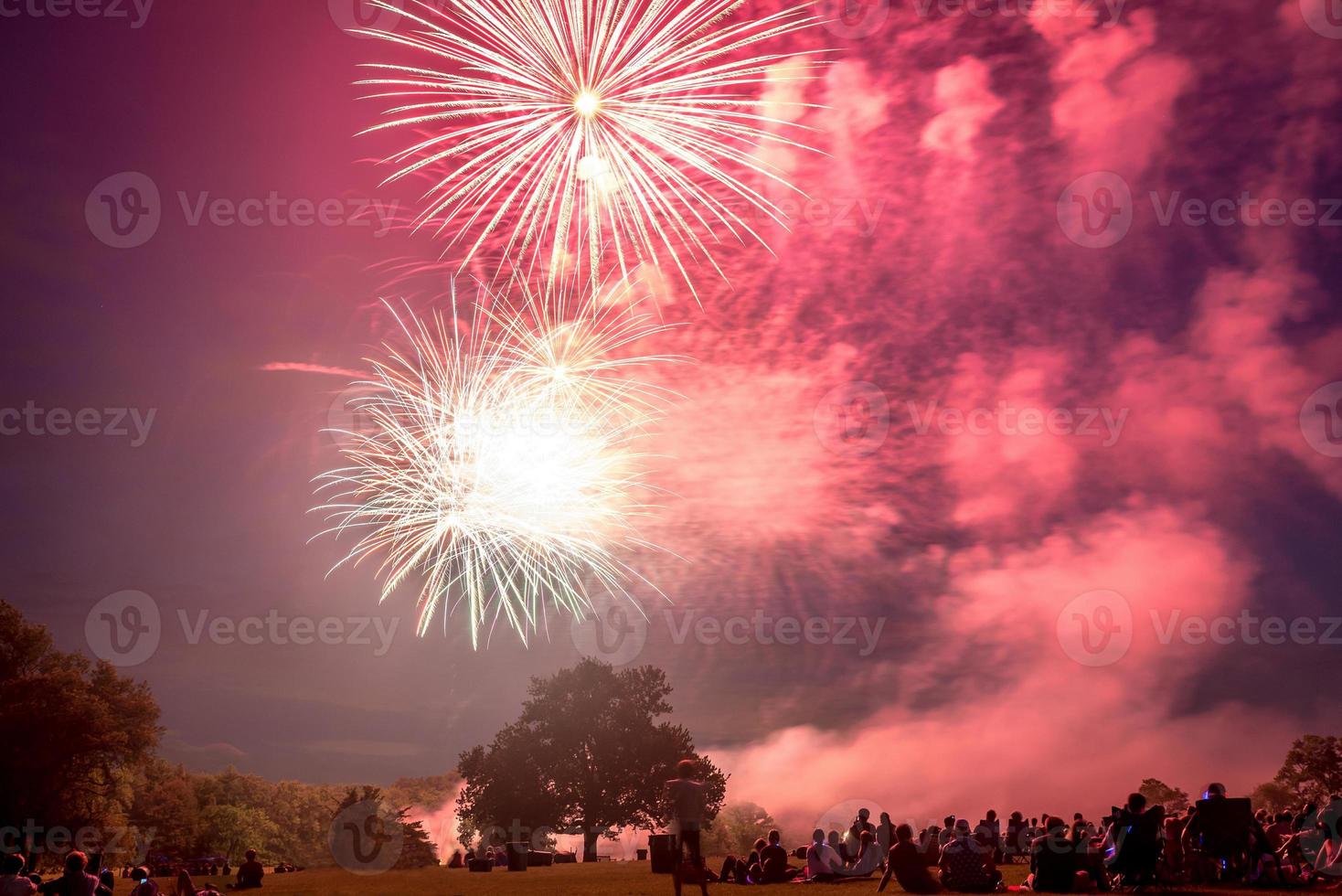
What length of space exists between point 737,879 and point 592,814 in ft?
146

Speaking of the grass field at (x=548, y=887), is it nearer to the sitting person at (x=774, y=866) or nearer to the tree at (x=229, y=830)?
the sitting person at (x=774, y=866)

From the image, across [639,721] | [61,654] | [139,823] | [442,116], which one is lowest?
[139,823]

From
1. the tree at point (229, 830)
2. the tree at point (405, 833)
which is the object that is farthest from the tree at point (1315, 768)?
the tree at point (229, 830)

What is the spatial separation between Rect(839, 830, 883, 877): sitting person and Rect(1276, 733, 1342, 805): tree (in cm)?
8825

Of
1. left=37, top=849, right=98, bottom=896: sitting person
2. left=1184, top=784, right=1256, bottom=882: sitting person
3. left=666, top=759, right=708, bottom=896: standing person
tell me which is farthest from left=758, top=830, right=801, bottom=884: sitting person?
left=37, top=849, right=98, bottom=896: sitting person

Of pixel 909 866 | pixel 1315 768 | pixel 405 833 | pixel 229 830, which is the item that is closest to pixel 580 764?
pixel 405 833

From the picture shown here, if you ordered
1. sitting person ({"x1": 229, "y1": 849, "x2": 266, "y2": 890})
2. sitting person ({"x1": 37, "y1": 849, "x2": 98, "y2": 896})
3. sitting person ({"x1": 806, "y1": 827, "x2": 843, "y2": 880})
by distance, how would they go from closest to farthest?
sitting person ({"x1": 37, "y1": 849, "x2": 98, "y2": 896})
sitting person ({"x1": 806, "y1": 827, "x2": 843, "y2": 880})
sitting person ({"x1": 229, "y1": 849, "x2": 266, "y2": 890})

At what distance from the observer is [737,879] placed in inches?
962

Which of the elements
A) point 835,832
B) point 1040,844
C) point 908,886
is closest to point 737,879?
point 835,832

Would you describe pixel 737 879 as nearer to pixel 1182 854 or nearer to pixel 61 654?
pixel 1182 854

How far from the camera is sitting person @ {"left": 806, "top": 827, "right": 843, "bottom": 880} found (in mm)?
22844

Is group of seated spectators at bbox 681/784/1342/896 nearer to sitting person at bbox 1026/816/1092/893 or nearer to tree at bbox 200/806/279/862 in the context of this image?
sitting person at bbox 1026/816/1092/893

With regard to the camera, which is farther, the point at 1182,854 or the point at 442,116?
the point at 442,116

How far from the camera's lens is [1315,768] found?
94188mm
